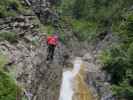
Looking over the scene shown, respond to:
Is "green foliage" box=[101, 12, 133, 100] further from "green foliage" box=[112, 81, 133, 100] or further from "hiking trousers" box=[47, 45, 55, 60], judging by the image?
"hiking trousers" box=[47, 45, 55, 60]

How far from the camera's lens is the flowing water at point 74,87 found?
1318 centimetres

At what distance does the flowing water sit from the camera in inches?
519

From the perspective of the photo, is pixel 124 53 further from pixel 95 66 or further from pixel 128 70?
pixel 95 66

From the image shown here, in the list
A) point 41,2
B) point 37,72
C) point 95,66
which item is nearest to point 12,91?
point 37,72

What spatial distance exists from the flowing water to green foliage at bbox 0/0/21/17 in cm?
431

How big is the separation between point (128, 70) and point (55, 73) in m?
3.86

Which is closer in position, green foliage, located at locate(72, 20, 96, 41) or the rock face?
the rock face

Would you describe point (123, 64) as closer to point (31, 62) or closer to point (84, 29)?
point (31, 62)

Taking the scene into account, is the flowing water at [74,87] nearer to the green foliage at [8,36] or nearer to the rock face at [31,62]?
the rock face at [31,62]

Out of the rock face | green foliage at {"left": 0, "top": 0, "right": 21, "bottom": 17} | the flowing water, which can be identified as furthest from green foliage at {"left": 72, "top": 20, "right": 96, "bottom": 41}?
green foliage at {"left": 0, "top": 0, "right": 21, "bottom": 17}

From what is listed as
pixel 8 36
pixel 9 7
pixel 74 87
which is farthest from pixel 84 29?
pixel 8 36

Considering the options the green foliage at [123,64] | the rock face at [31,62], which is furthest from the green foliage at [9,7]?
the green foliage at [123,64]

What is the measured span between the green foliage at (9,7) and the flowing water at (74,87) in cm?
431

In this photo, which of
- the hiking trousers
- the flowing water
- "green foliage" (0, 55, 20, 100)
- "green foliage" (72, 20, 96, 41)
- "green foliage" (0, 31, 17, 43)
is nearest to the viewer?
"green foliage" (0, 55, 20, 100)
